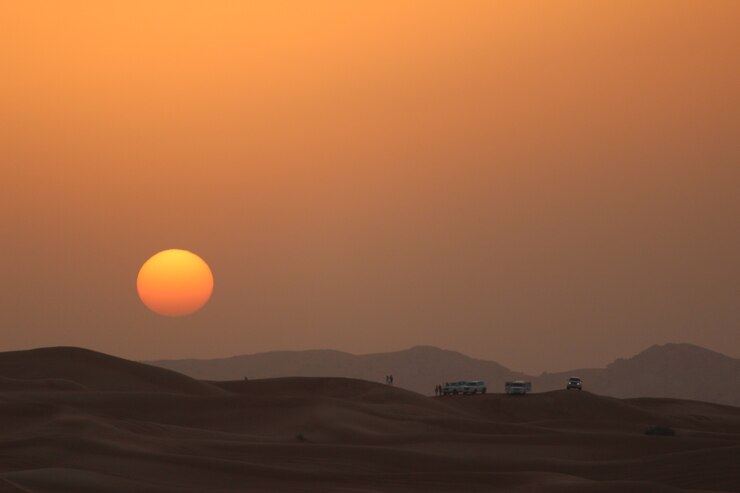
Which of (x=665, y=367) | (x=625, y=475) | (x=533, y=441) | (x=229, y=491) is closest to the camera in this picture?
(x=229, y=491)

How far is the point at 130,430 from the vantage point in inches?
1558

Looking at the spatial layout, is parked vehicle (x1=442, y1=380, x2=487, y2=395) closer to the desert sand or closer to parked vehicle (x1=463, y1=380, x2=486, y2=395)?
parked vehicle (x1=463, y1=380, x2=486, y2=395)

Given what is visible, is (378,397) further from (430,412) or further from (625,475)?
(625,475)

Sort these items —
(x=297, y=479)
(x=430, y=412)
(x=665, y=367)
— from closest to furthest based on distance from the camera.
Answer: (x=297, y=479), (x=430, y=412), (x=665, y=367)

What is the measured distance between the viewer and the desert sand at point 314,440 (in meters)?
31.2

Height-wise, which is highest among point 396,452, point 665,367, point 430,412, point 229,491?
point 665,367

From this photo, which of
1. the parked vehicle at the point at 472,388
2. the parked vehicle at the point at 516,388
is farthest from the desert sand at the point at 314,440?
the parked vehicle at the point at 472,388

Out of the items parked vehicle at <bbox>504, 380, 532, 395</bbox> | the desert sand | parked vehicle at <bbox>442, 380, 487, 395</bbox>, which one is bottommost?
the desert sand

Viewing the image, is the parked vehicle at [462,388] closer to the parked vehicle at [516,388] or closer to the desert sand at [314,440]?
the parked vehicle at [516,388]

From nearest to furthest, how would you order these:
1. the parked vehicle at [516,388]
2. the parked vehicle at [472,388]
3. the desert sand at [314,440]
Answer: the desert sand at [314,440] < the parked vehicle at [516,388] < the parked vehicle at [472,388]

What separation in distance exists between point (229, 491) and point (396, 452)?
8606 mm

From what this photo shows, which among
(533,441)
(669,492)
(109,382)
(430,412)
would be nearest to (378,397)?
(430,412)

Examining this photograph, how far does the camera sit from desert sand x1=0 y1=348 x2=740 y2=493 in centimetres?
3117

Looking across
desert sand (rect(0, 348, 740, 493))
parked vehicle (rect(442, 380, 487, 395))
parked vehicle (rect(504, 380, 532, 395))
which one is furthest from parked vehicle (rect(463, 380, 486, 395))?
desert sand (rect(0, 348, 740, 493))
